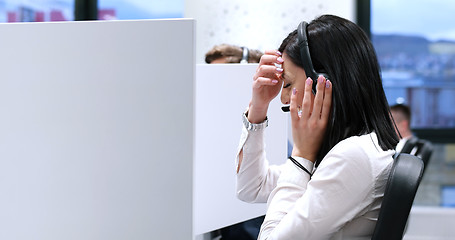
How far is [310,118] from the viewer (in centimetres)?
96

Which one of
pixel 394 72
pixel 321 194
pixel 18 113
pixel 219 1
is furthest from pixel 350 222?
pixel 394 72

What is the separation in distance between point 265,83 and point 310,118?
141 millimetres

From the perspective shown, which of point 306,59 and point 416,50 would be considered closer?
point 306,59

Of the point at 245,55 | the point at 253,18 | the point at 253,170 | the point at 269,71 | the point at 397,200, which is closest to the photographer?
the point at 397,200

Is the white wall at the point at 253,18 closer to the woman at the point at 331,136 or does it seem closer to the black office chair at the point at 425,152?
the black office chair at the point at 425,152

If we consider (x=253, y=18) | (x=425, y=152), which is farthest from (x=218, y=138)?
(x=253, y=18)

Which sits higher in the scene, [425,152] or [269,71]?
[269,71]

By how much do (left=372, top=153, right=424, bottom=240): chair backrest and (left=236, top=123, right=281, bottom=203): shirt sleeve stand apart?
0.40 meters

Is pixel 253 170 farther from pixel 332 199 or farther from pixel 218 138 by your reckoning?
pixel 332 199

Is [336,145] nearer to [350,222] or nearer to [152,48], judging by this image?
[350,222]

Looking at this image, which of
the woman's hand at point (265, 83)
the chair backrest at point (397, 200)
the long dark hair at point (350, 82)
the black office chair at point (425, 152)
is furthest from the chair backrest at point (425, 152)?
the chair backrest at point (397, 200)

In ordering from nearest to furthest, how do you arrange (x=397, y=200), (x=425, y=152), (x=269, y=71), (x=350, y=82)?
(x=397, y=200) < (x=350, y=82) < (x=269, y=71) < (x=425, y=152)

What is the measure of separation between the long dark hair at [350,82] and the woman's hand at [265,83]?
0.09 metres

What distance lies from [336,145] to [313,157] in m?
0.08
